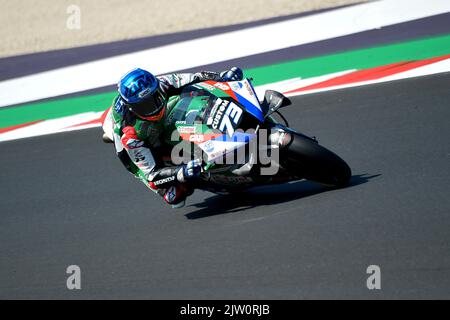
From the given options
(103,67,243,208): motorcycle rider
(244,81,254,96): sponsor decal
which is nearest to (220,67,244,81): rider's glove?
(103,67,243,208): motorcycle rider

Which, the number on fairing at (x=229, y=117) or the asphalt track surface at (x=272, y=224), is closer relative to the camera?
the asphalt track surface at (x=272, y=224)

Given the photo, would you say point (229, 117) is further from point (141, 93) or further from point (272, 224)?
point (272, 224)

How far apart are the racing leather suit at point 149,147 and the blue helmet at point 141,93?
0.57 feet

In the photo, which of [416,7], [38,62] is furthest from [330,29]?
[38,62]

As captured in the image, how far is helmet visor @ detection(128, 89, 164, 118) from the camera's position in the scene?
6023 millimetres

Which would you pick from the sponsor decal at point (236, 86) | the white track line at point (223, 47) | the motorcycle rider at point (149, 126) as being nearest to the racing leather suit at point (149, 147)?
the motorcycle rider at point (149, 126)

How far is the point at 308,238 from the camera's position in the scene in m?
5.49

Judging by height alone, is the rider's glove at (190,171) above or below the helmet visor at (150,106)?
below

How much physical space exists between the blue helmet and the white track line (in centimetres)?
542

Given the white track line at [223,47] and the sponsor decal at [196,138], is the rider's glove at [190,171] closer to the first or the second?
the sponsor decal at [196,138]

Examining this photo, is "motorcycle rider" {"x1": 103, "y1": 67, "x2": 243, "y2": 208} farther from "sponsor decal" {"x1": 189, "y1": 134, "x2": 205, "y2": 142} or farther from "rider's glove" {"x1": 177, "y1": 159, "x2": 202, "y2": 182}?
"sponsor decal" {"x1": 189, "y1": 134, "x2": 205, "y2": 142}

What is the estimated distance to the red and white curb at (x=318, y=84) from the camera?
927 centimetres

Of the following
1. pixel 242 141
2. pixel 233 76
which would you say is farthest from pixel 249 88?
pixel 242 141

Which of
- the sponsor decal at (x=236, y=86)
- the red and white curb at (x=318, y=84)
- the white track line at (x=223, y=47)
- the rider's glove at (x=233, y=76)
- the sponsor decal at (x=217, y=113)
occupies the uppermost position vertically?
the white track line at (x=223, y=47)
